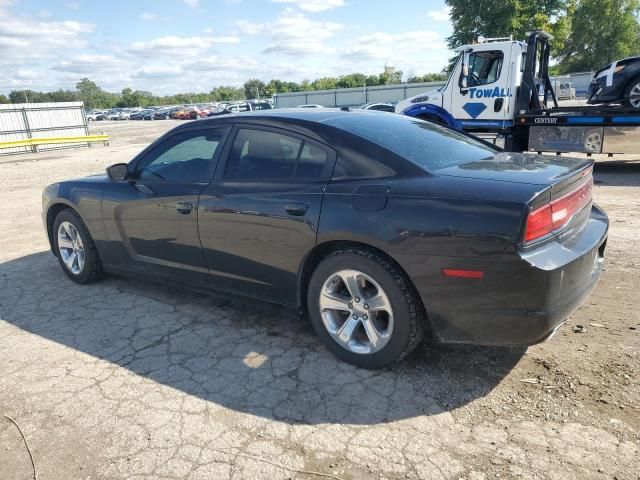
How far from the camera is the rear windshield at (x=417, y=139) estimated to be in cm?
312

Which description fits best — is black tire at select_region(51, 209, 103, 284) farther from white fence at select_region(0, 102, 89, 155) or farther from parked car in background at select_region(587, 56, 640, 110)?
white fence at select_region(0, 102, 89, 155)

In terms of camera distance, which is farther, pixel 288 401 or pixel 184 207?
pixel 184 207

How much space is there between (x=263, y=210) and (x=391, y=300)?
42.1 inches

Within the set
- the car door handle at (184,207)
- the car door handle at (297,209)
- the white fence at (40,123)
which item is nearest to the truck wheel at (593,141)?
the car door handle at (297,209)

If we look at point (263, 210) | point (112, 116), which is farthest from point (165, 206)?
point (112, 116)

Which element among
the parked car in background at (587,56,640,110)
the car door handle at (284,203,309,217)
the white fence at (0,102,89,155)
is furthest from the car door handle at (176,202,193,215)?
the white fence at (0,102,89,155)

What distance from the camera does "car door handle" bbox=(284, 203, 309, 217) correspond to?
3.12m

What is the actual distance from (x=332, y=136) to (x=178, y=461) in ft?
6.73

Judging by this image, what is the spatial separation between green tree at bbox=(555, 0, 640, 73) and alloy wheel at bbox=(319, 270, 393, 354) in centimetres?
6012

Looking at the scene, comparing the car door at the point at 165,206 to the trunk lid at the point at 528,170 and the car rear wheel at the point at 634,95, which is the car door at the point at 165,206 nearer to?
the trunk lid at the point at 528,170

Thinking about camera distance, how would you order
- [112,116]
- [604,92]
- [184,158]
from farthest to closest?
[112,116]
[604,92]
[184,158]

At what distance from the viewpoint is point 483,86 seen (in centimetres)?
1150

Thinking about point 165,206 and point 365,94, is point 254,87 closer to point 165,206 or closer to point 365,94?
point 365,94

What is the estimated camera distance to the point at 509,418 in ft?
8.43
